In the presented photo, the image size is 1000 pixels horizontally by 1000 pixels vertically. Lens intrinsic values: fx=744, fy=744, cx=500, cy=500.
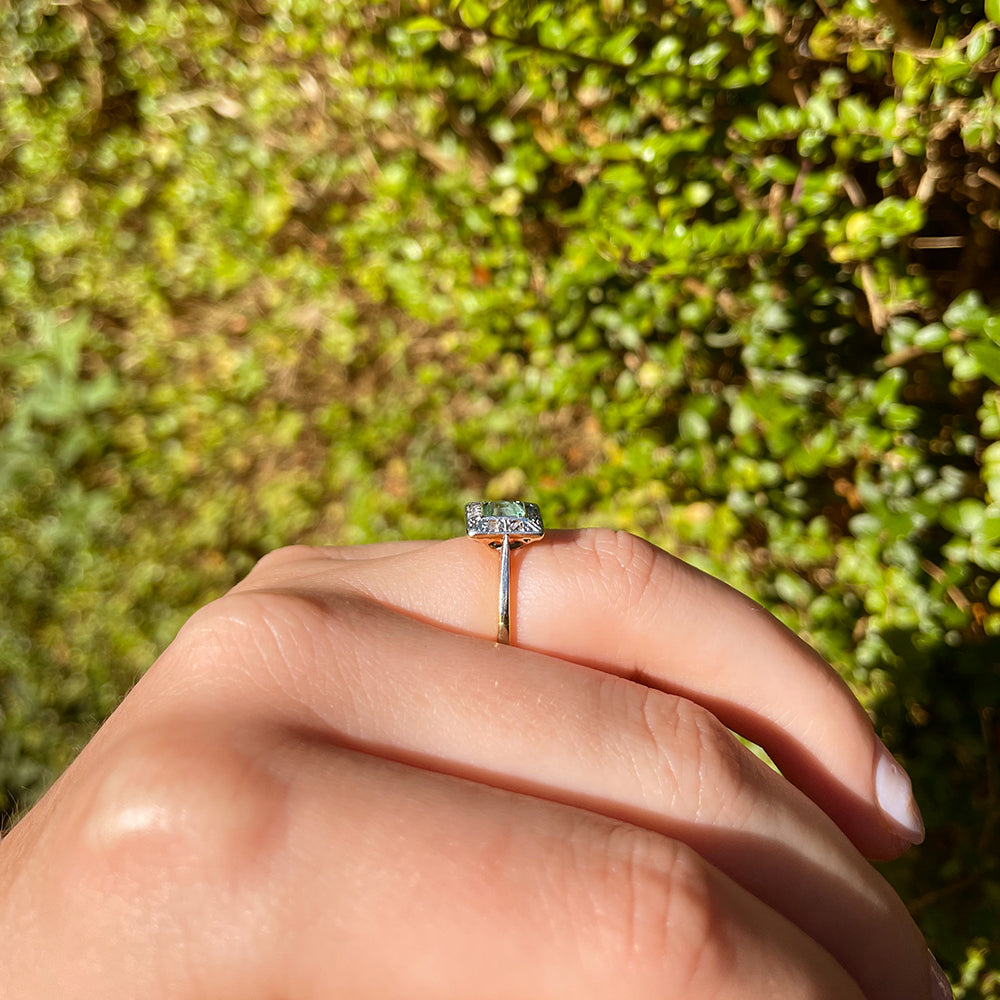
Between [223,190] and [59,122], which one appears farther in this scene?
[59,122]

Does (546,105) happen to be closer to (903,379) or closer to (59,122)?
(903,379)

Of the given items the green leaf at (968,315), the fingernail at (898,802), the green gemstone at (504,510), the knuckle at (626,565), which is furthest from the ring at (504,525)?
the green leaf at (968,315)

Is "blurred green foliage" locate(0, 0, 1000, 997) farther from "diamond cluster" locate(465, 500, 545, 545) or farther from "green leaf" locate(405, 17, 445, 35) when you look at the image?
"diamond cluster" locate(465, 500, 545, 545)

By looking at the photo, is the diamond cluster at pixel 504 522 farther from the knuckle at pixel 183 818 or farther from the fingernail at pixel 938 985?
the fingernail at pixel 938 985

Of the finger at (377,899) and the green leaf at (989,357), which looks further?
the green leaf at (989,357)

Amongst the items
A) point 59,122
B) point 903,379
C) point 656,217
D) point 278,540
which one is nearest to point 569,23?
point 656,217
